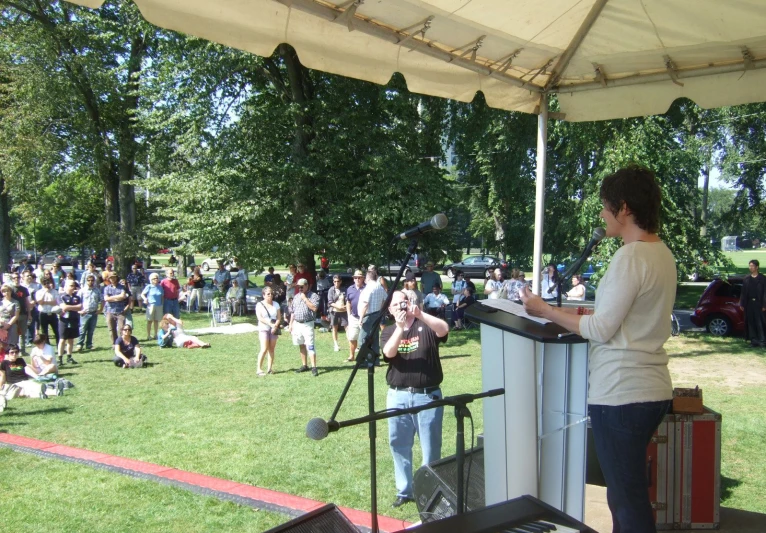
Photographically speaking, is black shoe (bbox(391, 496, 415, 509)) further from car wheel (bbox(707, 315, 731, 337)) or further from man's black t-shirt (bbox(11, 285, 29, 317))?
car wheel (bbox(707, 315, 731, 337))

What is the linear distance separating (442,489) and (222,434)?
4635 mm

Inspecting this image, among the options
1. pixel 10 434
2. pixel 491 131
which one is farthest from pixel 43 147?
pixel 10 434

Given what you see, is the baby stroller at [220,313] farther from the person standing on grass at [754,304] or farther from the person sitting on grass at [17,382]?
the person standing on grass at [754,304]

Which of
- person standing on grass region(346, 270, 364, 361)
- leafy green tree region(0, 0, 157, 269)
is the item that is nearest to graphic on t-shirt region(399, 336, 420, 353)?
person standing on grass region(346, 270, 364, 361)

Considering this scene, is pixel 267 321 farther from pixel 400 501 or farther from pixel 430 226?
pixel 430 226

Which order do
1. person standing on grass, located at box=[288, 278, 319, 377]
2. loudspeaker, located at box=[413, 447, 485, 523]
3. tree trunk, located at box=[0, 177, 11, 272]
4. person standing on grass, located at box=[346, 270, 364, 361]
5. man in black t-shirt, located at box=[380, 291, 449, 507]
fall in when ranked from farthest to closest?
tree trunk, located at box=[0, 177, 11, 272] < person standing on grass, located at box=[346, 270, 364, 361] < person standing on grass, located at box=[288, 278, 319, 377] < man in black t-shirt, located at box=[380, 291, 449, 507] < loudspeaker, located at box=[413, 447, 485, 523]


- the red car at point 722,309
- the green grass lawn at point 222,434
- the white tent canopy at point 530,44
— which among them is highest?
the white tent canopy at point 530,44

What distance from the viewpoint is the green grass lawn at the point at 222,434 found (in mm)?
5402

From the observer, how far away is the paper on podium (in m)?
2.84

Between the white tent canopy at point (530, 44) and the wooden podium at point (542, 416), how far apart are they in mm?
1952

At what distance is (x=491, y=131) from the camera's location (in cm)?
1797

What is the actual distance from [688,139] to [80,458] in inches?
537

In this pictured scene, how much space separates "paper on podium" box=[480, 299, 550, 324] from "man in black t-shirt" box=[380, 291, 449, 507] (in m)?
1.93

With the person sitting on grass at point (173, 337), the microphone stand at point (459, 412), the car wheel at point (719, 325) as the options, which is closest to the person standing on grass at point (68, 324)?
the person sitting on grass at point (173, 337)
